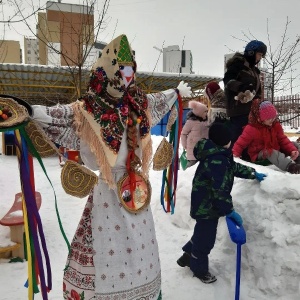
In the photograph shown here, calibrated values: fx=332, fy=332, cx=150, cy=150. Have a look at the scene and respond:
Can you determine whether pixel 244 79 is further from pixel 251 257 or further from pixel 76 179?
pixel 76 179

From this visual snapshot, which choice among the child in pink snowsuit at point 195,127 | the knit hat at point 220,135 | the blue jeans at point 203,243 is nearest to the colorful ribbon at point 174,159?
the knit hat at point 220,135

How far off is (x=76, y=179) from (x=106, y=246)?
0.45m

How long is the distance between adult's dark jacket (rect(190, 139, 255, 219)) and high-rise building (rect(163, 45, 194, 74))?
44.3 feet

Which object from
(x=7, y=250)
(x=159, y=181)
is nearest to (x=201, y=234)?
(x=7, y=250)

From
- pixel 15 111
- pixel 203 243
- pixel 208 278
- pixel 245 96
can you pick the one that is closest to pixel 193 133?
pixel 245 96

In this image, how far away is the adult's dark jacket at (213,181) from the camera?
8.55 feet

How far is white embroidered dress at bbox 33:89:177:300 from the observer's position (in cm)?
202

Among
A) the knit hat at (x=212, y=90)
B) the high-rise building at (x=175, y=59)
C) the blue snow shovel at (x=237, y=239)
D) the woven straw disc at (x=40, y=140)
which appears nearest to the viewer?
the woven straw disc at (x=40, y=140)

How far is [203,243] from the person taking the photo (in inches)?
111

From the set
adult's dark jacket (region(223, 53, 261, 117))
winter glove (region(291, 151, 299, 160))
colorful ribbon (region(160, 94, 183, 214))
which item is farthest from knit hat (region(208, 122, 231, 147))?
winter glove (region(291, 151, 299, 160))

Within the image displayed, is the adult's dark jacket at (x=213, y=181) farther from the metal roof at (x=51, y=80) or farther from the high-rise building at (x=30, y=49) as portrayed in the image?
the high-rise building at (x=30, y=49)

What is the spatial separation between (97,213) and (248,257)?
145cm

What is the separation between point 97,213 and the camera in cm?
211

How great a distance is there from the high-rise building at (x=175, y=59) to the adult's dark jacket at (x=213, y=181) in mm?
13494
